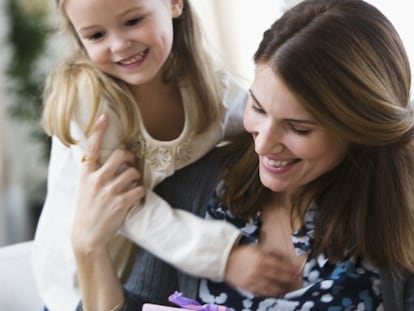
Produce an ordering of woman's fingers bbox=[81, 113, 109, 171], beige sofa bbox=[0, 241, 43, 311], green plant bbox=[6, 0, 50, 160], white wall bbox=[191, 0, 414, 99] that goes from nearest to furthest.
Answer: woman's fingers bbox=[81, 113, 109, 171]
beige sofa bbox=[0, 241, 43, 311]
white wall bbox=[191, 0, 414, 99]
green plant bbox=[6, 0, 50, 160]

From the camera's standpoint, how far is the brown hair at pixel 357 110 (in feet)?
3.57

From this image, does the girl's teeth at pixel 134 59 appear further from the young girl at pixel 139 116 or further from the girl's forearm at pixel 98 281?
the girl's forearm at pixel 98 281

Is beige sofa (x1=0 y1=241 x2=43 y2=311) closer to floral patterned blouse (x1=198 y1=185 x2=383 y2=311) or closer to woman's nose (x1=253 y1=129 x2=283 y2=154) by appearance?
floral patterned blouse (x1=198 y1=185 x2=383 y2=311)

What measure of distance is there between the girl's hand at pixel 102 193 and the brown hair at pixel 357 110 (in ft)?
1.12

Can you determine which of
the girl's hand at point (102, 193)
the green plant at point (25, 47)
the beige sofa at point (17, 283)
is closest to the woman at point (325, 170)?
the girl's hand at point (102, 193)

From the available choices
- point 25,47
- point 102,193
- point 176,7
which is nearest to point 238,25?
point 176,7

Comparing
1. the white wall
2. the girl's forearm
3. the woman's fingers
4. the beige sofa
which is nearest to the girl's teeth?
the woman's fingers

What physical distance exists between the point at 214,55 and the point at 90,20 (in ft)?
1.56

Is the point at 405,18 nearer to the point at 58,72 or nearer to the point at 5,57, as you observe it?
the point at 58,72

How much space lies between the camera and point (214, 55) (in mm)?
1670

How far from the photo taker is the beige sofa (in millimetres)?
1706

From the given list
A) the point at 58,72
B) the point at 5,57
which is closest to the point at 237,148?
the point at 58,72

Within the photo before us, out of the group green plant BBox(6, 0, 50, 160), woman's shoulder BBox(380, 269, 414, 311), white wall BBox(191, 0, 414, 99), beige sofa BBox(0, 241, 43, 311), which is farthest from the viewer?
green plant BBox(6, 0, 50, 160)

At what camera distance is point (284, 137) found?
3.75 ft
